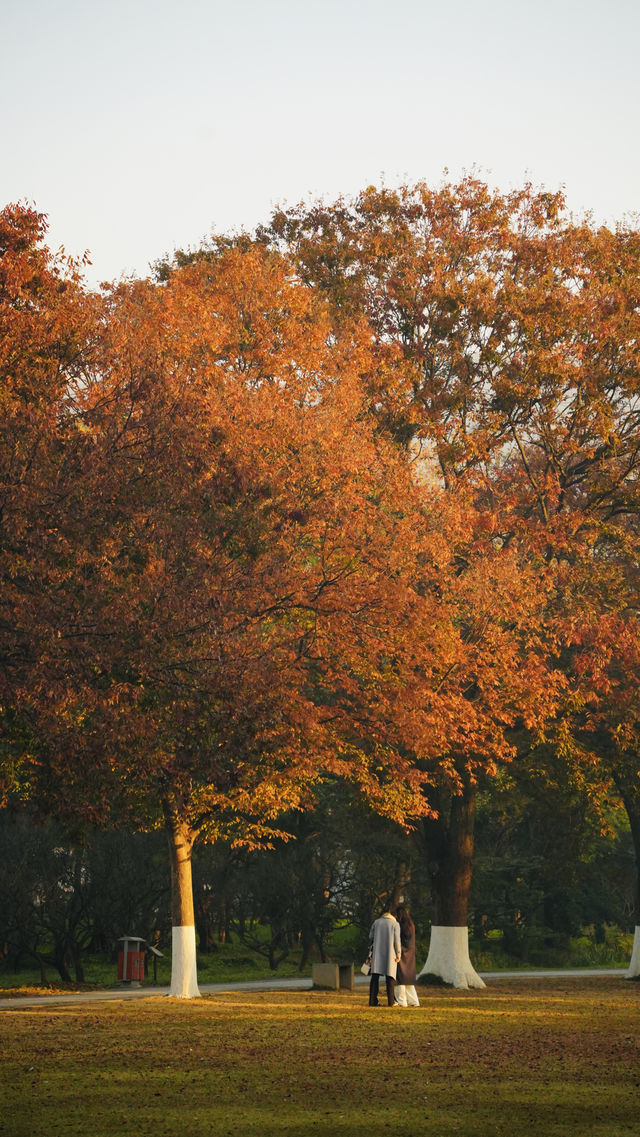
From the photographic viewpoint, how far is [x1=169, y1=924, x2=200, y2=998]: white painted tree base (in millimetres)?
24797

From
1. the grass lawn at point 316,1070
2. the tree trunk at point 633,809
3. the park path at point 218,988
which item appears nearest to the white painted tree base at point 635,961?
the tree trunk at point 633,809

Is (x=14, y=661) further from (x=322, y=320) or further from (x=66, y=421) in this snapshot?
(x=322, y=320)

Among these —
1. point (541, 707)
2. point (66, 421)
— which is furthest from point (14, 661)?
point (541, 707)

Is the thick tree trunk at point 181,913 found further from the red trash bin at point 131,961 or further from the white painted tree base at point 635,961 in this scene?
the white painted tree base at point 635,961

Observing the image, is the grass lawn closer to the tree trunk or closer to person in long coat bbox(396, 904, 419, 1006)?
person in long coat bbox(396, 904, 419, 1006)

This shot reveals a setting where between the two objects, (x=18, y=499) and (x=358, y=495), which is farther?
(x=358, y=495)

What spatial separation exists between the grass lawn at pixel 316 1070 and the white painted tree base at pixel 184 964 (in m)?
2.09

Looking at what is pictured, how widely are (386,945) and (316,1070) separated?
7.81 metres

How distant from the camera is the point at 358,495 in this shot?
24078 mm

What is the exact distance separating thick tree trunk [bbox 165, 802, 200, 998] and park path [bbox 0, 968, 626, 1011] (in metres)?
0.50

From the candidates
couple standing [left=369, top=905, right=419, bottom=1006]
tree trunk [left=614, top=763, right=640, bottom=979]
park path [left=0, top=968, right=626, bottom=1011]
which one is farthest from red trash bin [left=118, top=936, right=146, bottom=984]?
tree trunk [left=614, top=763, right=640, bottom=979]

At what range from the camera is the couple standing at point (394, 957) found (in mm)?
21906

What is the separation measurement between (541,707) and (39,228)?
14299 millimetres

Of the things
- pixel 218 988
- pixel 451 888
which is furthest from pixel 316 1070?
pixel 451 888
